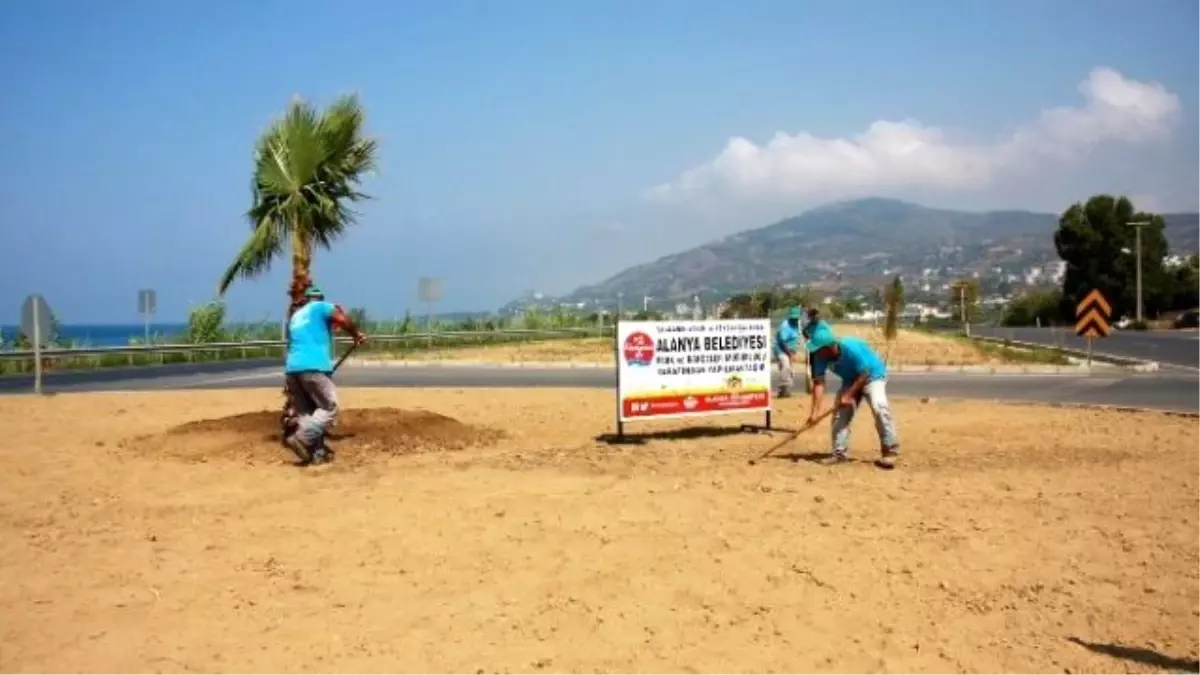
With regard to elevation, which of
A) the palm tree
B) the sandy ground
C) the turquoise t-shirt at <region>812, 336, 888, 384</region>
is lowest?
the sandy ground

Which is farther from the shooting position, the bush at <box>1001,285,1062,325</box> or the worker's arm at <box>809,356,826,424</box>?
the bush at <box>1001,285,1062,325</box>

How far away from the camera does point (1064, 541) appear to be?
761cm

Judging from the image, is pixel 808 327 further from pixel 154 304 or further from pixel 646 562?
pixel 154 304

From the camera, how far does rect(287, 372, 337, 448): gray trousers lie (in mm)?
10648

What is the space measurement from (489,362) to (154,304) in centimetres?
1305

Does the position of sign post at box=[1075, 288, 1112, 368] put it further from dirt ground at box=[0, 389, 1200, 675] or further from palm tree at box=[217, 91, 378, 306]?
palm tree at box=[217, 91, 378, 306]

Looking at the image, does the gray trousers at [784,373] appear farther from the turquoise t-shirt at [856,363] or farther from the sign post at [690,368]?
the turquoise t-shirt at [856,363]

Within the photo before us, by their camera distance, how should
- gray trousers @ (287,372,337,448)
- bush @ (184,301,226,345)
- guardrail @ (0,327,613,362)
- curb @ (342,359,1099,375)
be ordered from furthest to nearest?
bush @ (184,301,226,345) < guardrail @ (0,327,613,362) < curb @ (342,359,1099,375) < gray trousers @ (287,372,337,448)

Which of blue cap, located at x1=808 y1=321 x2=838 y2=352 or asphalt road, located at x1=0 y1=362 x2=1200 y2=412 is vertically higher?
blue cap, located at x1=808 y1=321 x2=838 y2=352

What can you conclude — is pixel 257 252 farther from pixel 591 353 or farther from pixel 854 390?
pixel 591 353

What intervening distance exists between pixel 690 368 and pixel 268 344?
27.7 meters

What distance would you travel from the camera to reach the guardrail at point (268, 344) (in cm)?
3203

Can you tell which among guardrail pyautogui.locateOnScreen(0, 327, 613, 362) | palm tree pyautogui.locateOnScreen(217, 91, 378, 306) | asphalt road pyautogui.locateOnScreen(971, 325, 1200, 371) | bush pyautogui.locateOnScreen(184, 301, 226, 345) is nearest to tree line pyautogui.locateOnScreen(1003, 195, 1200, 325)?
asphalt road pyautogui.locateOnScreen(971, 325, 1200, 371)

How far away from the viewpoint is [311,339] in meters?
10.8
